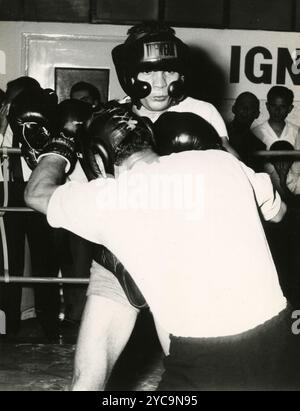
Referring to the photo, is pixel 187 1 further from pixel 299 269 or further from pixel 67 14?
pixel 299 269

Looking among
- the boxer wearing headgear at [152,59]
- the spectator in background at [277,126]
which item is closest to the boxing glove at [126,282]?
the boxer wearing headgear at [152,59]

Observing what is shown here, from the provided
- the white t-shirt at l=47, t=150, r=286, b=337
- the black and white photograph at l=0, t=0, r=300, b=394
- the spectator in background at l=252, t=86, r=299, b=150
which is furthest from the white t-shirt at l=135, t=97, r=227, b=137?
the spectator in background at l=252, t=86, r=299, b=150

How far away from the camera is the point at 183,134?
6.02ft

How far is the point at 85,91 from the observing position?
12.9ft

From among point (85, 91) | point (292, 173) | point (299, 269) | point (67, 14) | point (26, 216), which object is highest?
point (67, 14)

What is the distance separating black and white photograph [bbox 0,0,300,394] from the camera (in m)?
1.38

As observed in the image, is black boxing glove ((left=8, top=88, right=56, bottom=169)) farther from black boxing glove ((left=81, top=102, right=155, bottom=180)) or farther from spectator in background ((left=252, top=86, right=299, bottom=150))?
spectator in background ((left=252, top=86, right=299, bottom=150))

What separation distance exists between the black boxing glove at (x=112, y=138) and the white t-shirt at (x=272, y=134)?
307 cm

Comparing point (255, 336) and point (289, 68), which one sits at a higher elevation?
A: point (289, 68)

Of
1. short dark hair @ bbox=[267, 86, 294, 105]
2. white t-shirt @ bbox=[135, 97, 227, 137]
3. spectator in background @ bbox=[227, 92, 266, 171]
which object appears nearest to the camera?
white t-shirt @ bbox=[135, 97, 227, 137]

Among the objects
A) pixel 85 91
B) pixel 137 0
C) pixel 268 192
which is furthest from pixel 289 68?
pixel 268 192

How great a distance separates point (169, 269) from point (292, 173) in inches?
104

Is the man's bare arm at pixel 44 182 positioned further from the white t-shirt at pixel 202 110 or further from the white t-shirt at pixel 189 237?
the white t-shirt at pixel 202 110

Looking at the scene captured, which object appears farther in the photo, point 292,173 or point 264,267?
point 292,173
